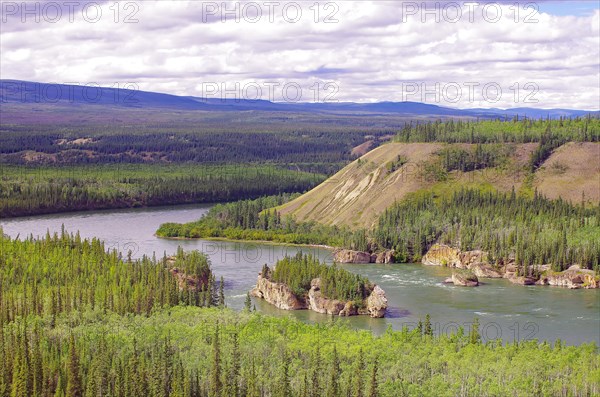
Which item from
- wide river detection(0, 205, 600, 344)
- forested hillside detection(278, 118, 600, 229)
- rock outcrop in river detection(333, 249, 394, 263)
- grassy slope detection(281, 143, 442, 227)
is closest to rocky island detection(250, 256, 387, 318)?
wide river detection(0, 205, 600, 344)

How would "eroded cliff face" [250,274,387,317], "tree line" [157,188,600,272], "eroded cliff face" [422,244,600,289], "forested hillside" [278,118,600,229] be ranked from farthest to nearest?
"forested hillside" [278,118,600,229] < "tree line" [157,188,600,272] < "eroded cliff face" [422,244,600,289] < "eroded cliff face" [250,274,387,317]

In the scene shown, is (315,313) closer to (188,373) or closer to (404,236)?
(188,373)

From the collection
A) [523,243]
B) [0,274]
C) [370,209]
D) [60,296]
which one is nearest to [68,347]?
[60,296]

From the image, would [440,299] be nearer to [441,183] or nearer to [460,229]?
[460,229]

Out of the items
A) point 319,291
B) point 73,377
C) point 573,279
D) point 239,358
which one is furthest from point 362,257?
point 73,377

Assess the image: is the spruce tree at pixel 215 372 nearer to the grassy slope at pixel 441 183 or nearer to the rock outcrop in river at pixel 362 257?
the rock outcrop in river at pixel 362 257

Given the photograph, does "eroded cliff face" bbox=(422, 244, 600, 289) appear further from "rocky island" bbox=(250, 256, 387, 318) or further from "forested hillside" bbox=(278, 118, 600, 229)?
"rocky island" bbox=(250, 256, 387, 318)
